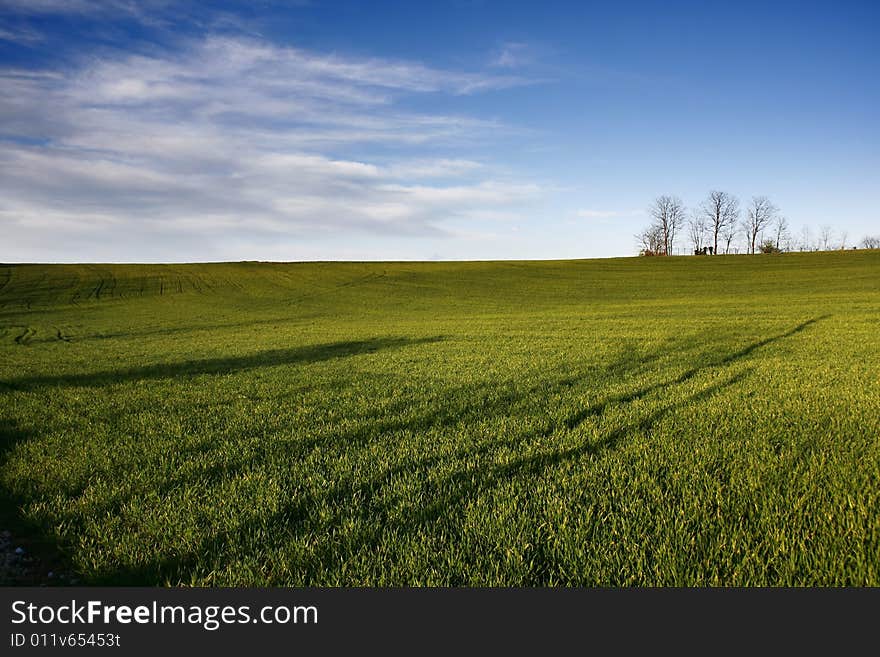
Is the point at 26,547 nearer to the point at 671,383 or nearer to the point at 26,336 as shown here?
the point at 671,383

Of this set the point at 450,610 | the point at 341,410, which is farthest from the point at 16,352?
the point at 450,610

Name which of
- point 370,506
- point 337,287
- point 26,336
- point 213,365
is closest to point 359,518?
point 370,506

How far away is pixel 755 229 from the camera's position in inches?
4505

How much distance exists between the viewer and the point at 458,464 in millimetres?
5875

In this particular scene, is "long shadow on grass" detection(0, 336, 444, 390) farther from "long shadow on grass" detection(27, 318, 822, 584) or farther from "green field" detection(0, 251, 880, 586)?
"long shadow on grass" detection(27, 318, 822, 584)

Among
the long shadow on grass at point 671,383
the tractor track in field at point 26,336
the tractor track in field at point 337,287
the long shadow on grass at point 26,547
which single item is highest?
the tractor track in field at point 337,287

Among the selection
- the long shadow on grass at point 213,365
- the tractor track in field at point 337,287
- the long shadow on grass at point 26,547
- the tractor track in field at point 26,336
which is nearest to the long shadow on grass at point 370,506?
the long shadow on grass at point 26,547

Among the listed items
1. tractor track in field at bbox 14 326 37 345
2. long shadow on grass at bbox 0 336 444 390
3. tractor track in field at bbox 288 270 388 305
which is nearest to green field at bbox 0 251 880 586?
long shadow on grass at bbox 0 336 444 390

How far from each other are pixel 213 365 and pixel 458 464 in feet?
39.4

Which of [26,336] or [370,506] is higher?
[370,506]

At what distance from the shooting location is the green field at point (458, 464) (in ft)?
12.7

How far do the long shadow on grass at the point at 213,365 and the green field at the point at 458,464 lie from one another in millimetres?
151

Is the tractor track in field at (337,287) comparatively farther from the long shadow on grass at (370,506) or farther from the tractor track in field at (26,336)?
the long shadow on grass at (370,506)

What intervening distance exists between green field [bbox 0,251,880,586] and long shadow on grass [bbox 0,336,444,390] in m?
0.15
